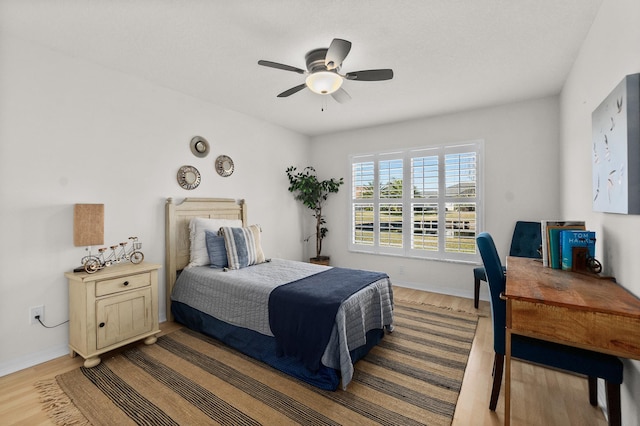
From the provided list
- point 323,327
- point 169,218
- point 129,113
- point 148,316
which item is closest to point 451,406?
point 323,327

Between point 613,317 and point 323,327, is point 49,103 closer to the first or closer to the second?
point 323,327

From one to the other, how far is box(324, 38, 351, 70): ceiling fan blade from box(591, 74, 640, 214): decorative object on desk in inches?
59.6

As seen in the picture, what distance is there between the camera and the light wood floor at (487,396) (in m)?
1.71

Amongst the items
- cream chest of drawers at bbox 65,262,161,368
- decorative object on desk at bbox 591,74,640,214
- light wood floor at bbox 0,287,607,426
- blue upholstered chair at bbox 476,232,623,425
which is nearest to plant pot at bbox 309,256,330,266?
cream chest of drawers at bbox 65,262,161,368

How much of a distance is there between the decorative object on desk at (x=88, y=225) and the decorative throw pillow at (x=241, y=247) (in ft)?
3.63

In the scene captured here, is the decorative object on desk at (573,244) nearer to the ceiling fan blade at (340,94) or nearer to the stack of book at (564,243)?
the stack of book at (564,243)

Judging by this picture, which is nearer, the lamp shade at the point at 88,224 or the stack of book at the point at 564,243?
the stack of book at the point at 564,243

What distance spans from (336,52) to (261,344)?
2344mm

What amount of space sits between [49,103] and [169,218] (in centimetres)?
139

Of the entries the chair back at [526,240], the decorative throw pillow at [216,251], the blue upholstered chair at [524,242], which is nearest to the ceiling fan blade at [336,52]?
the decorative throw pillow at [216,251]

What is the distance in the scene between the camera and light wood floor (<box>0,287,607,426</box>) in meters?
1.71

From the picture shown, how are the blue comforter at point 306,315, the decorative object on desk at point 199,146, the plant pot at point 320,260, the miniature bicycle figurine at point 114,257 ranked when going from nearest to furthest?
the blue comforter at point 306,315, the miniature bicycle figurine at point 114,257, the decorative object on desk at point 199,146, the plant pot at point 320,260

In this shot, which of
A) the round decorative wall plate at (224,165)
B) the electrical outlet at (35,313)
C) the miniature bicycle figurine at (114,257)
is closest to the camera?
the electrical outlet at (35,313)

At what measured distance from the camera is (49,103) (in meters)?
2.40
